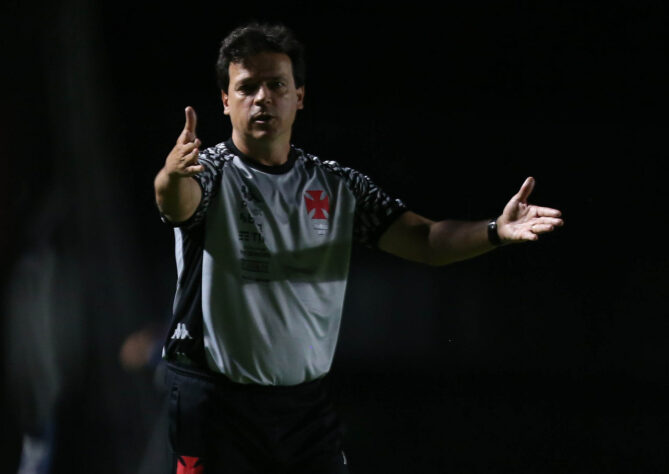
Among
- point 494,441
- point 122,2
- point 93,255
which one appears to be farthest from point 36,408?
point 494,441

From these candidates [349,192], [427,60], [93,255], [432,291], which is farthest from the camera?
[432,291]

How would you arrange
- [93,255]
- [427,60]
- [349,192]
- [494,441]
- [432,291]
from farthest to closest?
[432,291] < [427,60] < [494,441] < [93,255] < [349,192]

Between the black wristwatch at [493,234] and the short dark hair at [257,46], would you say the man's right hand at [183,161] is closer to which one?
the short dark hair at [257,46]

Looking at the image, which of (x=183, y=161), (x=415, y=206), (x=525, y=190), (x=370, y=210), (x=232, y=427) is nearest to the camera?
(x=183, y=161)

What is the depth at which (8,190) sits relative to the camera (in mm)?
2727

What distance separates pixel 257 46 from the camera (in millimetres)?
1645

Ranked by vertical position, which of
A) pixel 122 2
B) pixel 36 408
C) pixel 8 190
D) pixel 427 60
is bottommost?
pixel 36 408

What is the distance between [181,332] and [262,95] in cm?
53

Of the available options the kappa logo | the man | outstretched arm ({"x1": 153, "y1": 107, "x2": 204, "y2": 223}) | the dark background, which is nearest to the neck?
the man

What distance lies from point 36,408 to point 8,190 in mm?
798

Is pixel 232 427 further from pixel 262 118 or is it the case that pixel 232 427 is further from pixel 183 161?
pixel 262 118

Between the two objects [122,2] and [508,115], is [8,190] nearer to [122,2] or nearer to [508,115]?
[122,2]

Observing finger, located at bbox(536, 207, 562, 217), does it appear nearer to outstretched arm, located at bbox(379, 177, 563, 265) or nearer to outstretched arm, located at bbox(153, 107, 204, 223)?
outstretched arm, located at bbox(379, 177, 563, 265)

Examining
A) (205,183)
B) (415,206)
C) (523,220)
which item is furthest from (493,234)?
(415,206)
